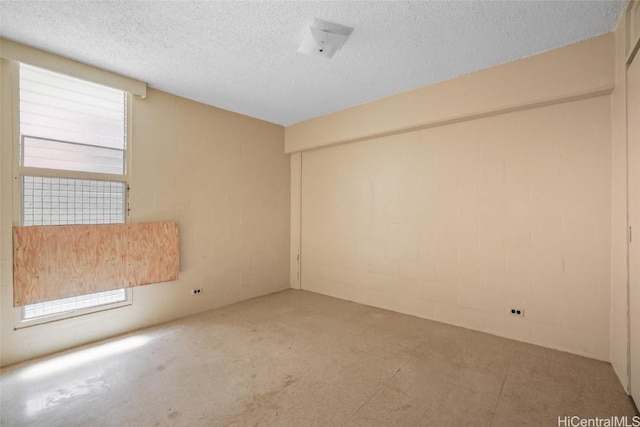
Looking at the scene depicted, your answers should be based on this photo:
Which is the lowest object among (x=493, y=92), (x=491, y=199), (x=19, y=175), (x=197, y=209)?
(x=197, y=209)

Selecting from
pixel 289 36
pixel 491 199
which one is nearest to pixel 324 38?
pixel 289 36

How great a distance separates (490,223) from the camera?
10.1 ft

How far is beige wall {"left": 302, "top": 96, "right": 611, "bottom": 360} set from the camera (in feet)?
8.46

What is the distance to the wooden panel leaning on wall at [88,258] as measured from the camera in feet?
8.31

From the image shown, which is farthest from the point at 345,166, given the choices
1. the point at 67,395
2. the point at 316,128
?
the point at 67,395

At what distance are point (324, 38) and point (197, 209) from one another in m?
2.57

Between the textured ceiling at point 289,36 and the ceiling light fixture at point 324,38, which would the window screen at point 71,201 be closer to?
the textured ceiling at point 289,36

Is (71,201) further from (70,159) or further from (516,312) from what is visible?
(516,312)

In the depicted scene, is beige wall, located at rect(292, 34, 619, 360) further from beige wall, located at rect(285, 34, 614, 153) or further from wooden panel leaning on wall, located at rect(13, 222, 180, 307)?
wooden panel leaning on wall, located at rect(13, 222, 180, 307)

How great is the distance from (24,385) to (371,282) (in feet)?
11.6

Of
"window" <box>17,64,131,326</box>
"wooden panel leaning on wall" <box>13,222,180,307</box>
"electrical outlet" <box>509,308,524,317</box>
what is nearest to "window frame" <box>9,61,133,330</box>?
"window" <box>17,64,131,326</box>

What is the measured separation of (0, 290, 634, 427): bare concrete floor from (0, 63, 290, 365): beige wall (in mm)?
257
